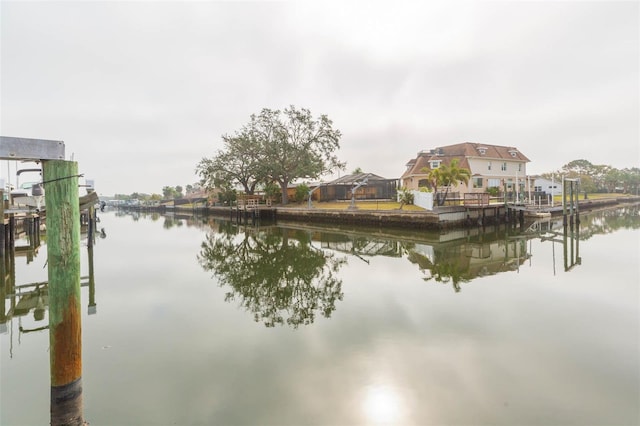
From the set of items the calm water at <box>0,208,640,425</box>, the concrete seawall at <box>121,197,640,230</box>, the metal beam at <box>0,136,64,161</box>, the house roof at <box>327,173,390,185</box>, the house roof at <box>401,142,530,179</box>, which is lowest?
the calm water at <box>0,208,640,425</box>

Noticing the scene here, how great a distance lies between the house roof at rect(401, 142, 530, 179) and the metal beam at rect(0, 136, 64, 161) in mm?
37879

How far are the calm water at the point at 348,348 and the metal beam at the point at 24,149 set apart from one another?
2.84 metres

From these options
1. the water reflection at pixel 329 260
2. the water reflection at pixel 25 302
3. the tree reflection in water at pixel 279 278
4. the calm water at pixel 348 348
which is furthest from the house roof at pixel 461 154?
the water reflection at pixel 25 302

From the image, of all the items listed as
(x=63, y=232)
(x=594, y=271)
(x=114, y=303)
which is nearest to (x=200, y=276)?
(x=114, y=303)

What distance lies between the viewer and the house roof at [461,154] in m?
39.1

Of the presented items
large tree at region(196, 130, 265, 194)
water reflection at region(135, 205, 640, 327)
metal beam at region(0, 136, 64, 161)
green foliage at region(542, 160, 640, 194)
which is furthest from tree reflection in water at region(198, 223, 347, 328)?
green foliage at region(542, 160, 640, 194)

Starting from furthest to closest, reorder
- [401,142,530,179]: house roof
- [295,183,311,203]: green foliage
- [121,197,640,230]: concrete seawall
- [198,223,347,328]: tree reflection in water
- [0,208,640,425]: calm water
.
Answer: [295,183,311,203]: green foliage → [401,142,530,179]: house roof → [121,197,640,230]: concrete seawall → [198,223,347,328]: tree reflection in water → [0,208,640,425]: calm water

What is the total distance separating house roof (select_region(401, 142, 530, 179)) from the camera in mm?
39125

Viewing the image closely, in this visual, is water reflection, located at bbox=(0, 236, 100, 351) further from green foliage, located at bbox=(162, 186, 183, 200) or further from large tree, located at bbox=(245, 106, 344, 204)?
green foliage, located at bbox=(162, 186, 183, 200)

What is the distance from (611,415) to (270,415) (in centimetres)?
379

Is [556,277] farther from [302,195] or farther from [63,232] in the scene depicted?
[302,195]

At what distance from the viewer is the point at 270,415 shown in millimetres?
3727

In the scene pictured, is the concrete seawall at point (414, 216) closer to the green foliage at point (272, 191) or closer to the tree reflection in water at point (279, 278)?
the green foliage at point (272, 191)

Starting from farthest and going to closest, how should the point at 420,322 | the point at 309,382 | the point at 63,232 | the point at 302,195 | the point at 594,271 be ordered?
the point at 302,195 < the point at 594,271 < the point at 420,322 < the point at 309,382 < the point at 63,232
